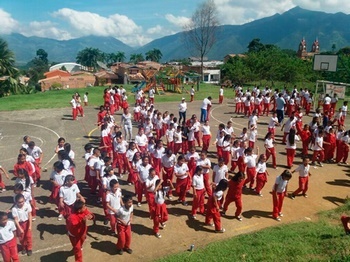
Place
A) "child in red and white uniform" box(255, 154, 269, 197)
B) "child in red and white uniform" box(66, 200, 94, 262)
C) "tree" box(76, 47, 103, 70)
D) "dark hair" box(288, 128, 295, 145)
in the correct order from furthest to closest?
"tree" box(76, 47, 103, 70)
"dark hair" box(288, 128, 295, 145)
"child in red and white uniform" box(255, 154, 269, 197)
"child in red and white uniform" box(66, 200, 94, 262)

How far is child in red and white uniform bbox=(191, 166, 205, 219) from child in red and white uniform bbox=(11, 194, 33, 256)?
4141mm

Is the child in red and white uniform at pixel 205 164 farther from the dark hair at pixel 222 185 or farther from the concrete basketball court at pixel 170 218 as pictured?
the dark hair at pixel 222 185

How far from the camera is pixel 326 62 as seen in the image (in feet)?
83.7

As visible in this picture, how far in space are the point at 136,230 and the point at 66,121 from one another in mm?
14949

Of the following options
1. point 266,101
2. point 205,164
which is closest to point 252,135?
point 205,164

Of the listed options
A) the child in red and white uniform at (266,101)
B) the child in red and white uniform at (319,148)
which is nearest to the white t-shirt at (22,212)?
the child in red and white uniform at (319,148)

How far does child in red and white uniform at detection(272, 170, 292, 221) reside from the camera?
873 cm

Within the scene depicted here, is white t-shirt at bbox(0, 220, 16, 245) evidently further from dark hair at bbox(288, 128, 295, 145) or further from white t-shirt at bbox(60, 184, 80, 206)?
dark hair at bbox(288, 128, 295, 145)

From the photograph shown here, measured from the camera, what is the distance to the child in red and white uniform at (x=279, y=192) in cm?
873

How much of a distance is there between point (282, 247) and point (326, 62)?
22.0 metres

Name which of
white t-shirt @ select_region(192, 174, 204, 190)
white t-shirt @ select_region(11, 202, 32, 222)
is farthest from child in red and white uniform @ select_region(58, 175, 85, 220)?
white t-shirt @ select_region(192, 174, 204, 190)

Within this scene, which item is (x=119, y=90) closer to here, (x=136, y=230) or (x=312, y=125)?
(x=312, y=125)

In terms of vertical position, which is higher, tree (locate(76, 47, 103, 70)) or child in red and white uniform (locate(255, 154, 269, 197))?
tree (locate(76, 47, 103, 70))

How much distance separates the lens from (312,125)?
49.1ft
